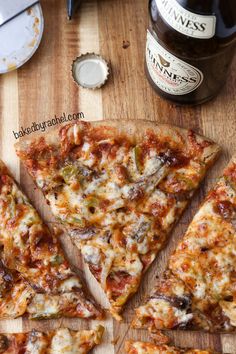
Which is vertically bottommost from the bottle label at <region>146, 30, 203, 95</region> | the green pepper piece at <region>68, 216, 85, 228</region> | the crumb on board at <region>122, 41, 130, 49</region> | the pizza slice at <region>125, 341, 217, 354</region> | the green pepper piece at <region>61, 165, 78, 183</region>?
the pizza slice at <region>125, 341, 217, 354</region>

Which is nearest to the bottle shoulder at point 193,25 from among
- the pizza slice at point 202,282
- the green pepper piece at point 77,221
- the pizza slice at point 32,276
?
the pizza slice at point 202,282

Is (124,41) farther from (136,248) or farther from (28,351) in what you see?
(28,351)

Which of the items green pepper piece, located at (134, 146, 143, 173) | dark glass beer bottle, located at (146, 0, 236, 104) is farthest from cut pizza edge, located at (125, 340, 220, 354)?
dark glass beer bottle, located at (146, 0, 236, 104)

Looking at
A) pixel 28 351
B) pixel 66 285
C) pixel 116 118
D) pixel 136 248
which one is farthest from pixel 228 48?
pixel 28 351

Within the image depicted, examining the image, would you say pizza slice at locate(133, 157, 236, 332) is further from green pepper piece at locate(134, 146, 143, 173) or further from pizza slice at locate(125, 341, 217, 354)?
green pepper piece at locate(134, 146, 143, 173)

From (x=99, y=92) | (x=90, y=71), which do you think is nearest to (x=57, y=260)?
(x=99, y=92)

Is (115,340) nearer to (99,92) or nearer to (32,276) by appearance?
(32,276)

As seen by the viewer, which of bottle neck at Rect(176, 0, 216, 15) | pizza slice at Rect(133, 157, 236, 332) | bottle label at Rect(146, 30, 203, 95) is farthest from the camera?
pizza slice at Rect(133, 157, 236, 332)
